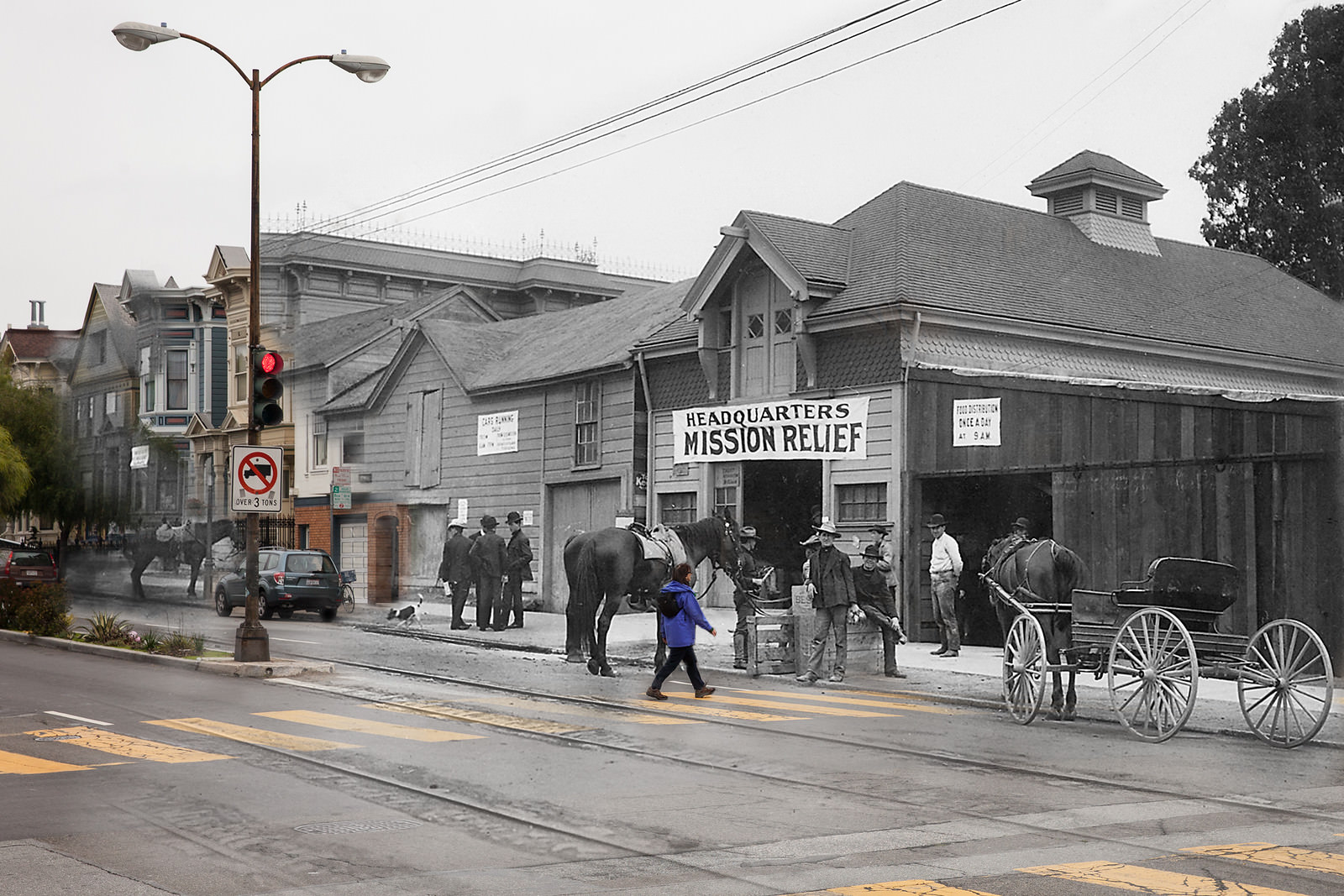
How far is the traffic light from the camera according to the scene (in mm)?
19125

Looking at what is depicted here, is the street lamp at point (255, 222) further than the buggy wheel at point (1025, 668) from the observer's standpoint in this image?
Yes

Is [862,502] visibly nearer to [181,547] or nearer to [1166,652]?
[1166,652]

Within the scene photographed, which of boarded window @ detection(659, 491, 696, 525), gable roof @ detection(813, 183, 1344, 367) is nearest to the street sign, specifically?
gable roof @ detection(813, 183, 1344, 367)

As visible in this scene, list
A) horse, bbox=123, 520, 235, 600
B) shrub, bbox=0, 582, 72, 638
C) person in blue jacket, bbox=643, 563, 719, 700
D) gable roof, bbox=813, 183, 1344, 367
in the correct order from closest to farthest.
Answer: person in blue jacket, bbox=643, 563, 719, 700 < shrub, bbox=0, 582, 72, 638 < gable roof, bbox=813, 183, 1344, 367 < horse, bbox=123, 520, 235, 600

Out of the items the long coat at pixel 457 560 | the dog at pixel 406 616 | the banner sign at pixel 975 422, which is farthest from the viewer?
the dog at pixel 406 616

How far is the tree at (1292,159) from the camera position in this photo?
66.8ft

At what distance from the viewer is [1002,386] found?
22969mm

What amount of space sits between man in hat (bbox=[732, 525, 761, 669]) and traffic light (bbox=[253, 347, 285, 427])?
655 centimetres

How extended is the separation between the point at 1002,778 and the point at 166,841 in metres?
5.96

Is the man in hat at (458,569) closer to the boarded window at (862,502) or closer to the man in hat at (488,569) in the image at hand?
the man in hat at (488,569)

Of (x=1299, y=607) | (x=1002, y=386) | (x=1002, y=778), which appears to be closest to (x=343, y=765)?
(x=1002, y=778)

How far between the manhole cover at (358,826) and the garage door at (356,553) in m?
25.6

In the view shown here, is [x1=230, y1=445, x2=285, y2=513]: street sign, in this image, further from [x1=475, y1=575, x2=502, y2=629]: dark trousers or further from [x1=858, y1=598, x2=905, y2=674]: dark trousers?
[x1=858, y1=598, x2=905, y2=674]: dark trousers

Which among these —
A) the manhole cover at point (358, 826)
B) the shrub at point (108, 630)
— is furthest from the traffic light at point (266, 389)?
the manhole cover at point (358, 826)
